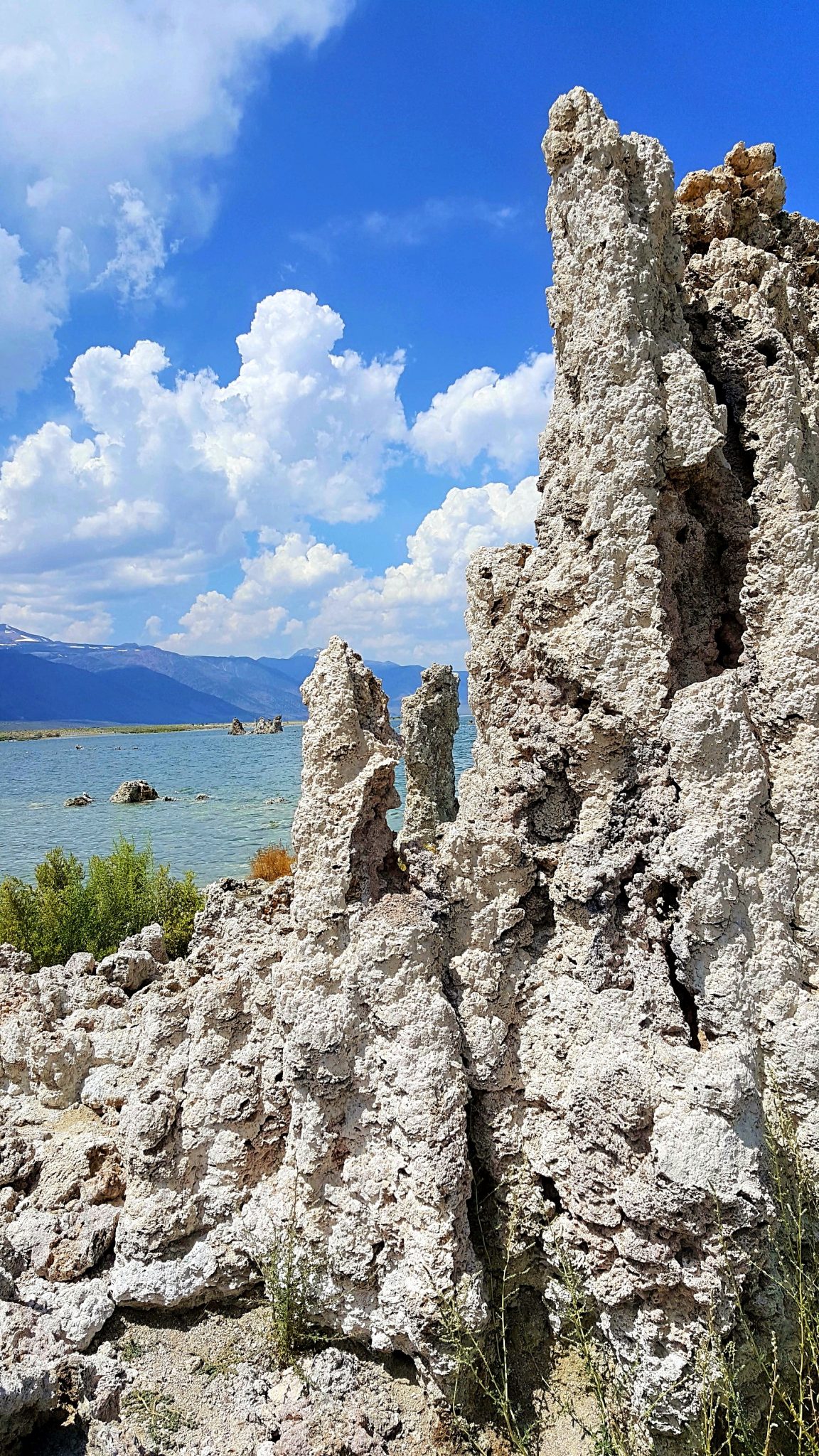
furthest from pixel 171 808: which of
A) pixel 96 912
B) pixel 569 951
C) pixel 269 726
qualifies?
pixel 269 726

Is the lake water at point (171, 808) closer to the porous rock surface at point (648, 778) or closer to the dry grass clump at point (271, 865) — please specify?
the dry grass clump at point (271, 865)

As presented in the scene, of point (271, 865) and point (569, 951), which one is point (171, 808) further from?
point (569, 951)

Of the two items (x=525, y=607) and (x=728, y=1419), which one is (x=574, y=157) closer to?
(x=525, y=607)

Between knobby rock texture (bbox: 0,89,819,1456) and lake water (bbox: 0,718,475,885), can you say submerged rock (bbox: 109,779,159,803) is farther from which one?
knobby rock texture (bbox: 0,89,819,1456)

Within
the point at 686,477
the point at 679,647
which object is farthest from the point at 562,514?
the point at 679,647

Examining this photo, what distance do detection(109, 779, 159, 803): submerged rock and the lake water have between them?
0.42 metres

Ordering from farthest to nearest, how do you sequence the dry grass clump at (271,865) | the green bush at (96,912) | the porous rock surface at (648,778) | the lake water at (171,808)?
the lake water at (171,808) → the dry grass clump at (271,865) → the green bush at (96,912) → the porous rock surface at (648,778)

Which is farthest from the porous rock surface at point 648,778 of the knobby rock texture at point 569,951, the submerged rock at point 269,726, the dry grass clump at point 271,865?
the submerged rock at point 269,726

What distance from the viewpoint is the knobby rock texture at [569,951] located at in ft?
8.83

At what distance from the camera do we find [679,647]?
3.39 metres

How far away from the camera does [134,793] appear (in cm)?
3403

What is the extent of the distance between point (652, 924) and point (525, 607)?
1468 mm

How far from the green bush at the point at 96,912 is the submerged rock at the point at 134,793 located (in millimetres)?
23955

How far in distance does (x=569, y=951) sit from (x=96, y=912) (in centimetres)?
832
